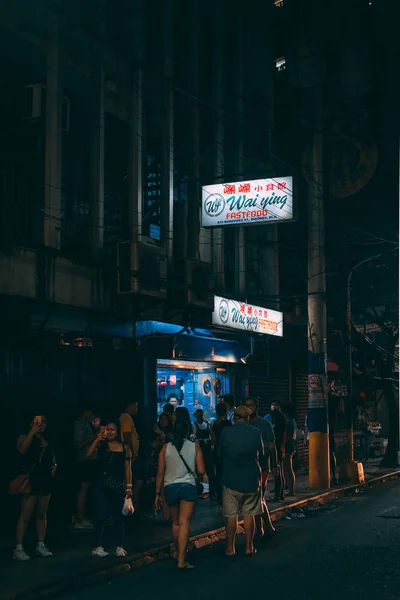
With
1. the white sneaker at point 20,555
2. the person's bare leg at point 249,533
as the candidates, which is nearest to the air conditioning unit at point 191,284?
the person's bare leg at point 249,533

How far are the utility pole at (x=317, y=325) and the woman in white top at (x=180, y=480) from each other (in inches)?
366

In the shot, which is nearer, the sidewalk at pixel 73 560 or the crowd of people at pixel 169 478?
the sidewalk at pixel 73 560

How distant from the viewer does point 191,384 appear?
70.0 ft

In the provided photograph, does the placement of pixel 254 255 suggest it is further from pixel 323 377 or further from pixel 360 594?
pixel 360 594

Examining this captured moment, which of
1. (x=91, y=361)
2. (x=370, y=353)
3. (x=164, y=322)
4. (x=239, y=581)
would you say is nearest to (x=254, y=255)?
(x=370, y=353)

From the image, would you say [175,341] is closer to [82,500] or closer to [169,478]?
[82,500]

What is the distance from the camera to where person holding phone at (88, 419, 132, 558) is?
11.4 metres

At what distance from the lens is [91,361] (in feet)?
53.2

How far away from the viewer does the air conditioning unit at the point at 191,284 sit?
1870 centimetres

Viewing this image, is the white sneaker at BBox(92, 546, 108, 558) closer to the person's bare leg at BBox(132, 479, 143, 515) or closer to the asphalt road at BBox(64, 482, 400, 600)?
the asphalt road at BBox(64, 482, 400, 600)

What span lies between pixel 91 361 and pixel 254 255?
10404mm

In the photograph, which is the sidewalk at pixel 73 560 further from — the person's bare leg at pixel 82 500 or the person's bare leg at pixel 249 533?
the person's bare leg at pixel 249 533

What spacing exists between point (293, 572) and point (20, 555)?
3594 mm

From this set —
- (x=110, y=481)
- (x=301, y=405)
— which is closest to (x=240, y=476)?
(x=110, y=481)
